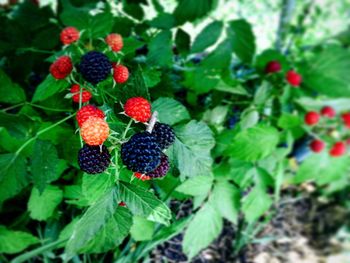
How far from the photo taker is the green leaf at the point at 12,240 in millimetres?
1081

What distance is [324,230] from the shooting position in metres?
2.07

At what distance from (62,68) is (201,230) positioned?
70cm

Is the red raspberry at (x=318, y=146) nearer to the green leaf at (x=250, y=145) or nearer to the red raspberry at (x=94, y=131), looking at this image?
the green leaf at (x=250, y=145)

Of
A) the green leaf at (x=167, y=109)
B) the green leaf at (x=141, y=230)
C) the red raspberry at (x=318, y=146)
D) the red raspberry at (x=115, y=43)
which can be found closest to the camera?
the green leaf at (x=167, y=109)

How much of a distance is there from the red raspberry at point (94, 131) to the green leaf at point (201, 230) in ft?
2.33

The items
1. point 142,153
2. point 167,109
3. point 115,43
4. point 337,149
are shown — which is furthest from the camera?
point 337,149

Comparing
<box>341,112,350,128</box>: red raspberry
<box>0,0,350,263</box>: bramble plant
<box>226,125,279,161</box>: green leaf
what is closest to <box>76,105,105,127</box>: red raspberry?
<box>0,0,350,263</box>: bramble plant

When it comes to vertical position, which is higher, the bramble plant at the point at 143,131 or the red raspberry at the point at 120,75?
the red raspberry at the point at 120,75


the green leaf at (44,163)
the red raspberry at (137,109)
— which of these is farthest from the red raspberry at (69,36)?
the red raspberry at (137,109)

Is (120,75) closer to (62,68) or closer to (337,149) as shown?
(62,68)

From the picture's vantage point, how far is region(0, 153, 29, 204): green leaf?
34.9 inches

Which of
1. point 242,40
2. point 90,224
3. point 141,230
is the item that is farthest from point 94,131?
point 242,40

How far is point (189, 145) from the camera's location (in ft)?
2.30

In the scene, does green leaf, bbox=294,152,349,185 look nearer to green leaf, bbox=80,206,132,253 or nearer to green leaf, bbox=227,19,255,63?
green leaf, bbox=227,19,255,63
